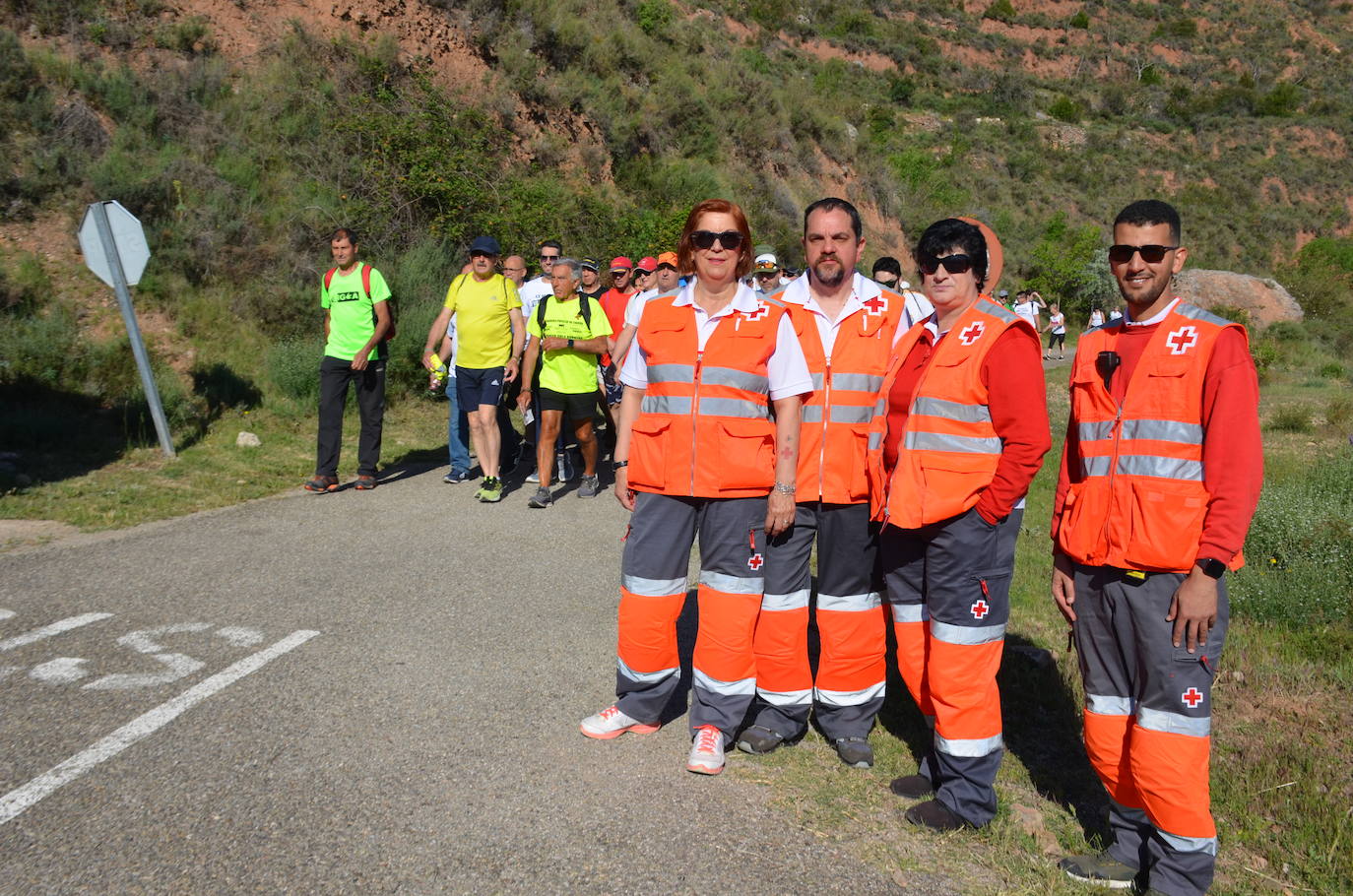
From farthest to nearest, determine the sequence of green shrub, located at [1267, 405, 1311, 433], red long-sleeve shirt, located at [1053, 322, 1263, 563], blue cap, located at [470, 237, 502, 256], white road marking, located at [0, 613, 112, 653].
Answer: green shrub, located at [1267, 405, 1311, 433] < blue cap, located at [470, 237, 502, 256] < white road marking, located at [0, 613, 112, 653] < red long-sleeve shirt, located at [1053, 322, 1263, 563]

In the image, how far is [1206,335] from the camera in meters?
2.93

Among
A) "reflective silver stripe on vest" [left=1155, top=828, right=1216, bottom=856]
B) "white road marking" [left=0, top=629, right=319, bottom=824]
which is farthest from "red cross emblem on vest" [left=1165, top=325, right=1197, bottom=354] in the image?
"white road marking" [left=0, top=629, right=319, bottom=824]

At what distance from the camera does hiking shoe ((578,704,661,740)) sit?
3.97 m

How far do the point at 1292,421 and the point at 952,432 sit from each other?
14.8 m

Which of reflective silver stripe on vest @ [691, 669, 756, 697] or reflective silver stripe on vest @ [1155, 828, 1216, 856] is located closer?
reflective silver stripe on vest @ [1155, 828, 1216, 856]

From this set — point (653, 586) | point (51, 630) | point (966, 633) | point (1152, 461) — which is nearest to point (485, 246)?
point (51, 630)

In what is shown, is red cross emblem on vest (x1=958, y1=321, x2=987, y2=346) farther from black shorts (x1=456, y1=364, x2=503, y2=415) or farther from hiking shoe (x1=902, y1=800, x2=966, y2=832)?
black shorts (x1=456, y1=364, x2=503, y2=415)

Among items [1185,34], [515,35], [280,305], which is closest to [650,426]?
[280,305]

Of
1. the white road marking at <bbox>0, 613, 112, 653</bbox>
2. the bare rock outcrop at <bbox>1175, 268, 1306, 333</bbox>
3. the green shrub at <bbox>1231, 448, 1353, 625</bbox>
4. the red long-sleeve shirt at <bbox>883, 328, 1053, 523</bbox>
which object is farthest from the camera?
the bare rock outcrop at <bbox>1175, 268, 1306, 333</bbox>

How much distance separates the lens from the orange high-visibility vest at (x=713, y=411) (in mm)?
3672

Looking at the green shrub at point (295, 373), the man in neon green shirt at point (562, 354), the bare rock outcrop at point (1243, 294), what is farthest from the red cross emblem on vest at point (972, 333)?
the bare rock outcrop at point (1243, 294)

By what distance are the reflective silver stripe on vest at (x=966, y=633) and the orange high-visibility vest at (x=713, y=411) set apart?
858 mm

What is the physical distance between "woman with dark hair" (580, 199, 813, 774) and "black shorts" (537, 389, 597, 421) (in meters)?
4.26

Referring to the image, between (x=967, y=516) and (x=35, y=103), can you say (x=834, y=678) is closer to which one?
(x=967, y=516)
